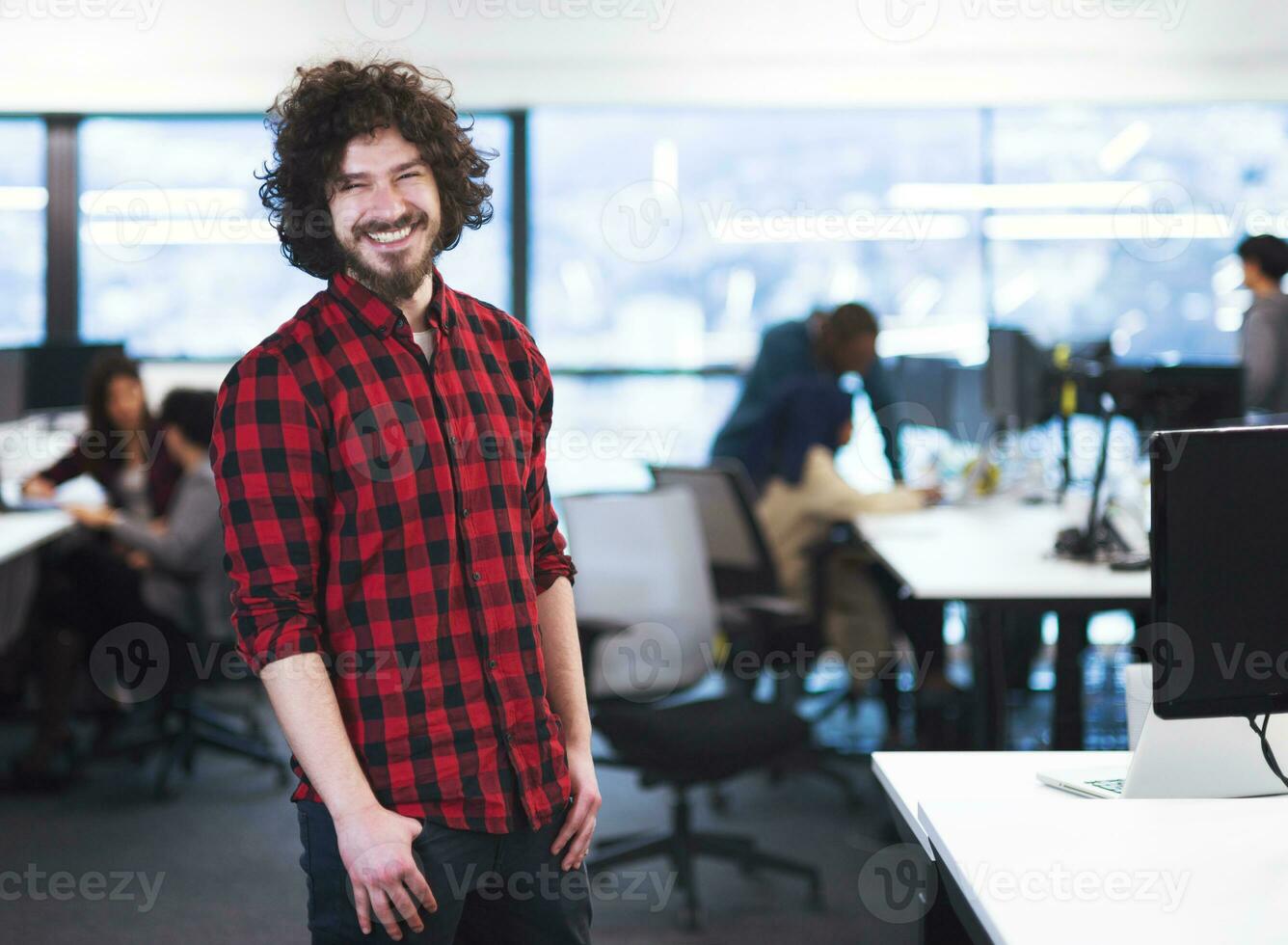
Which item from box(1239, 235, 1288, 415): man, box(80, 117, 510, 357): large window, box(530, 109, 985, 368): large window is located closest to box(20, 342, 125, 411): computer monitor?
box(80, 117, 510, 357): large window

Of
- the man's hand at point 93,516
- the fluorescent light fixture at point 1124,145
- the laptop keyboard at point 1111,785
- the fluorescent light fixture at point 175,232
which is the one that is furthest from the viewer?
the fluorescent light fixture at point 1124,145

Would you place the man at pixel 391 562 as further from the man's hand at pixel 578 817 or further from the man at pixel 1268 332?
the man at pixel 1268 332

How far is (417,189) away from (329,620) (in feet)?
1.59

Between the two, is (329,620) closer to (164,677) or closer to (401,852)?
(401,852)

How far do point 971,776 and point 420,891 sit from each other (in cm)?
72

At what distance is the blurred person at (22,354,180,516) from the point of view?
13.2 feet

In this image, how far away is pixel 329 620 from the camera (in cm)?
126

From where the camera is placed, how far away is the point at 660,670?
111 inches

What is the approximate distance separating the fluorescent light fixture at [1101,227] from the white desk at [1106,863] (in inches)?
176

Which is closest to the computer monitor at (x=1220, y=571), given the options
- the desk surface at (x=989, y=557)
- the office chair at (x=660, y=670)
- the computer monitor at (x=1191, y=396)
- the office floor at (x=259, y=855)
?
the office floor at (x=259, y=855)

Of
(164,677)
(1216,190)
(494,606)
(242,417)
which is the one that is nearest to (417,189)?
(242,417)

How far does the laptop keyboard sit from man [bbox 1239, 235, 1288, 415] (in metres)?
3.30

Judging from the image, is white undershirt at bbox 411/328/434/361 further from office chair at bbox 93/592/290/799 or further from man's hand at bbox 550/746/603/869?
office chair at bbox 93/592/290/799

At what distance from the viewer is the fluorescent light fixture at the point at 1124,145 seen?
546 centimetres
